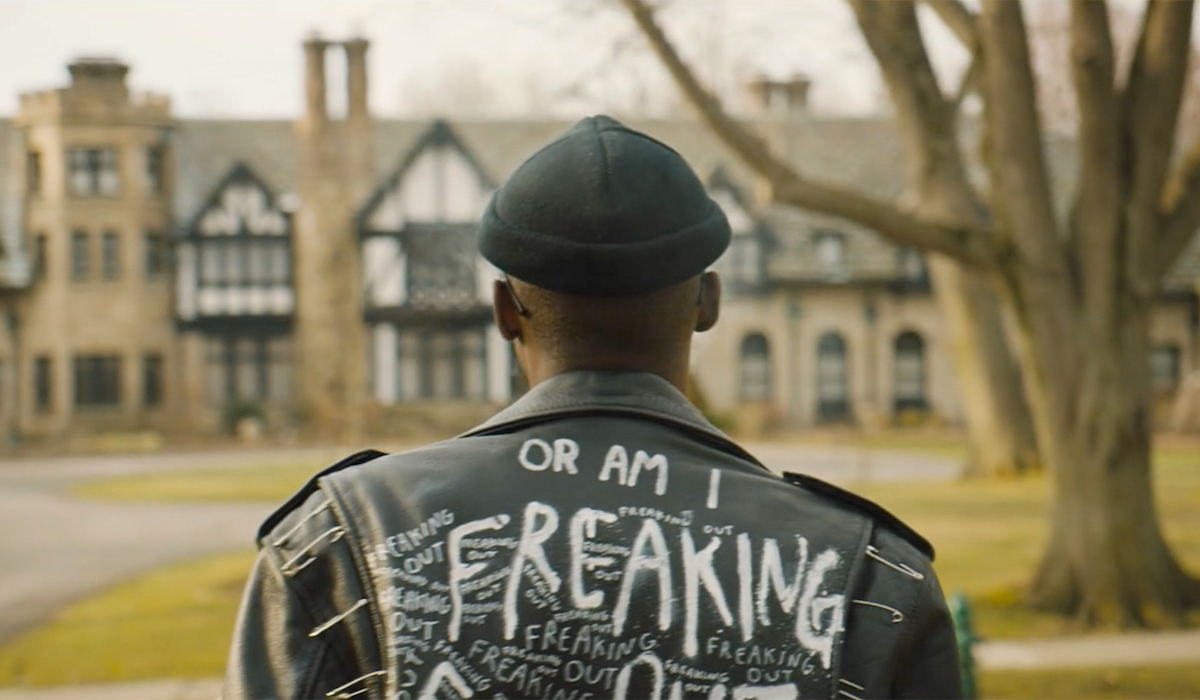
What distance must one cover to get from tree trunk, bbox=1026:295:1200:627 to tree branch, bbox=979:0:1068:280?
2.23 feet

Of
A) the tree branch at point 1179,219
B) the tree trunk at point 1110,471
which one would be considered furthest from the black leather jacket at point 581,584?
the tree branch at point 1179,219

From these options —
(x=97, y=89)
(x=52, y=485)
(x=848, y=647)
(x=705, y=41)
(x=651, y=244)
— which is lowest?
(x=52, y=485)

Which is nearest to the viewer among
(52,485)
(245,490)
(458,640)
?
(458,640)

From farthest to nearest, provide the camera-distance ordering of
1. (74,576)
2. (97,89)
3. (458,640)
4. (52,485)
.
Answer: (97,89) → (52,485) → (74,576) → (458,640)

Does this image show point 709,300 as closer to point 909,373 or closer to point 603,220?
point 603,220

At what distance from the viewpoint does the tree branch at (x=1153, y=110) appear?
468 inches

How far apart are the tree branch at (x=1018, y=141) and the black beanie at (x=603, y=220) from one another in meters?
10.2

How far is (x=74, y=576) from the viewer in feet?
55.7

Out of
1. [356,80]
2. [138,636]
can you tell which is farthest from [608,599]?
[356,80]

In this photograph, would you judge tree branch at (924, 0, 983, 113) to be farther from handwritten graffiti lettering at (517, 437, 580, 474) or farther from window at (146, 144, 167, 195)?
window at (146, 144, 167, 195)

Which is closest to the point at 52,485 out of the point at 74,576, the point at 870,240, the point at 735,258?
the point at 74,576

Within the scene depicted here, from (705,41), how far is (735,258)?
2762 cm

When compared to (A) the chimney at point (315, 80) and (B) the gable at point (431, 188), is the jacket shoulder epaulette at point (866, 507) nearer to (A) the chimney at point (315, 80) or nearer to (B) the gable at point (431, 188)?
(B) the gable at point (431, 188)

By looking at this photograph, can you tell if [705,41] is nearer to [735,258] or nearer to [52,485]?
[52,485]
